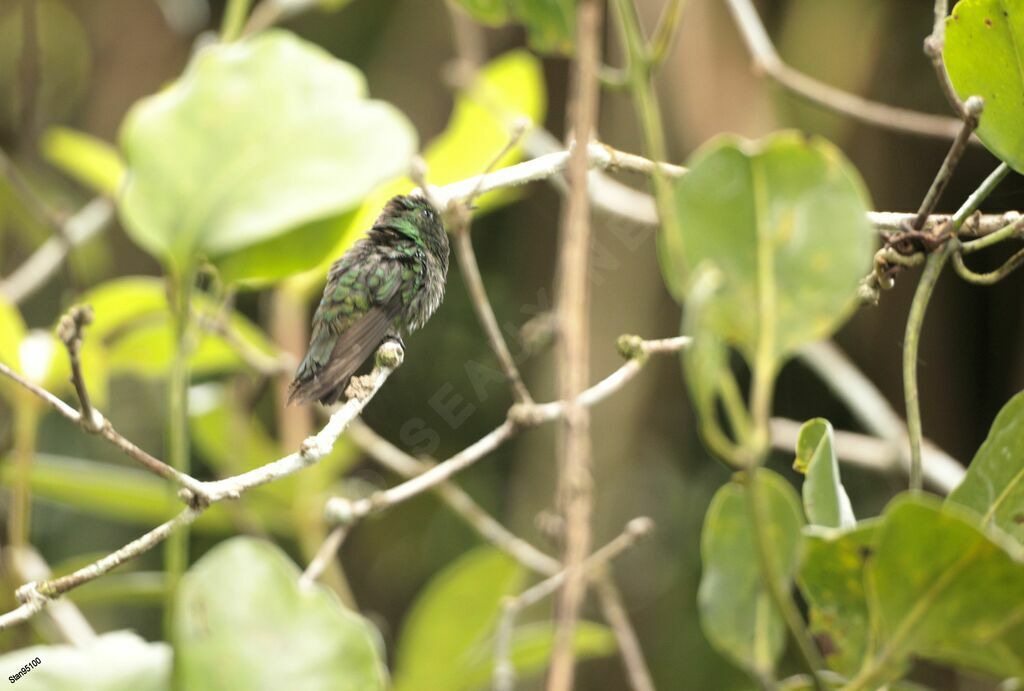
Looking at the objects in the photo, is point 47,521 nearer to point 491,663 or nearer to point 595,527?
point 595,527

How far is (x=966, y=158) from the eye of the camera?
1.78 metres

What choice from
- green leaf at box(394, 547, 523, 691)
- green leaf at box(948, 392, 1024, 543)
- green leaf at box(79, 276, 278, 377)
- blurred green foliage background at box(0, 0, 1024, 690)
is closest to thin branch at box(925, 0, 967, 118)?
green leaf at box(948, 392, 1024, 543)

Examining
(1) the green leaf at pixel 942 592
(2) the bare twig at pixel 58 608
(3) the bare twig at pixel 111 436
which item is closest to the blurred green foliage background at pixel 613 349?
(2) the bare twig at pixel 58 608

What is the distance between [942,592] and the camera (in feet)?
1.27

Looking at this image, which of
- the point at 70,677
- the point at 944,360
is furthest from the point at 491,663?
the point at 944,360

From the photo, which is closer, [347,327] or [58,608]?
[347,327]

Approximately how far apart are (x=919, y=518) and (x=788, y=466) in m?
1.48

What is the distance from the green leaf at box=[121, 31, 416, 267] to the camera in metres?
0.51

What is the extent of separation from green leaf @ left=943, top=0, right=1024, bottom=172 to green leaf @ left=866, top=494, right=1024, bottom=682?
0.76 feet

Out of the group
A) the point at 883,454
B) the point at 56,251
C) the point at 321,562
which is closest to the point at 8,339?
the point at 321,562

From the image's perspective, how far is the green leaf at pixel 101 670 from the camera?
18.6 inches

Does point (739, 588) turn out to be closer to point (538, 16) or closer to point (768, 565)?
point (768, 565)

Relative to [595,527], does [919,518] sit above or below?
above

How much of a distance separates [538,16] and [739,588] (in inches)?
19.7
